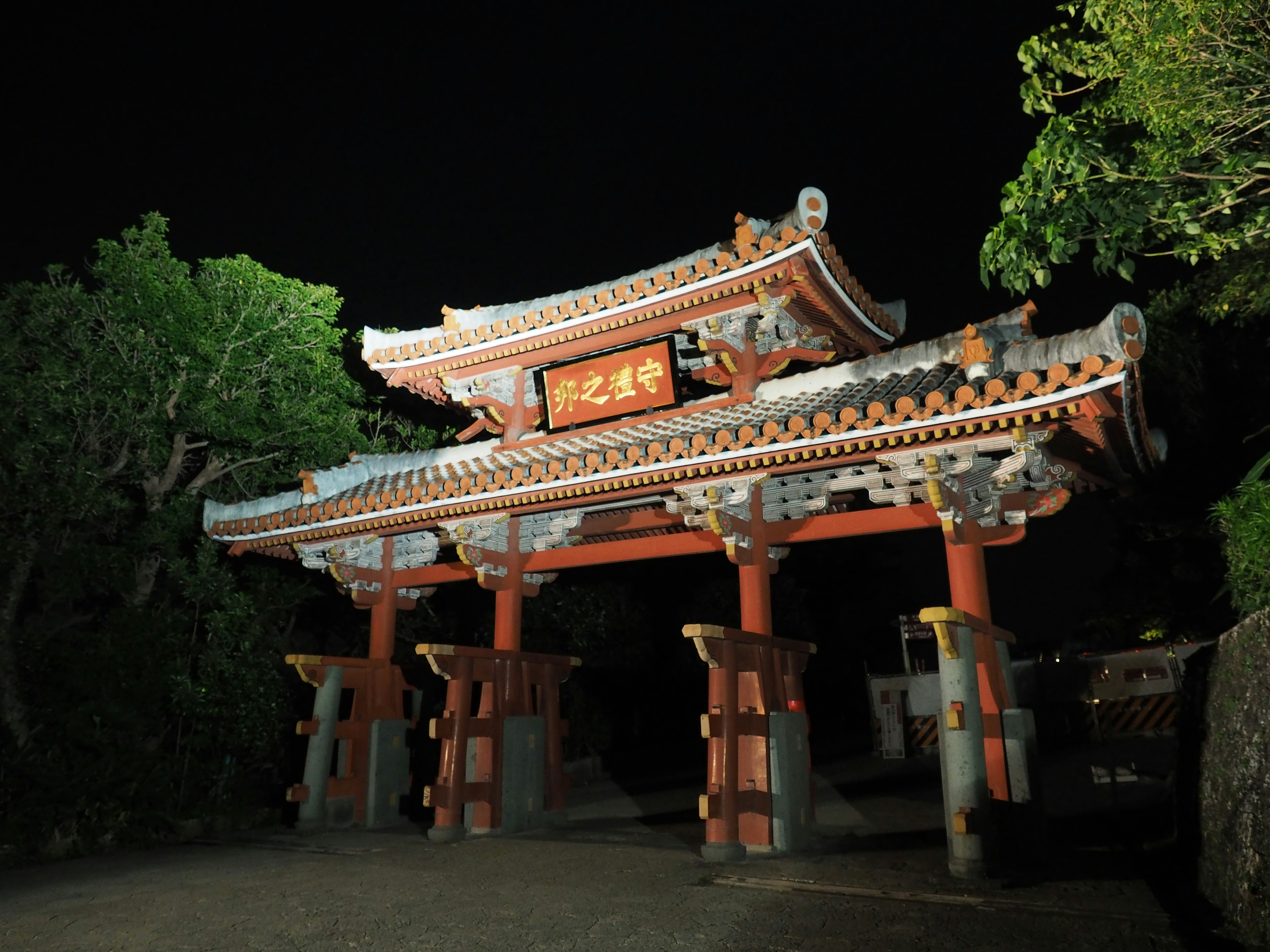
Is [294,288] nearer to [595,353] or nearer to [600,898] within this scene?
[595,353]

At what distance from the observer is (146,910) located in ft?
22.1

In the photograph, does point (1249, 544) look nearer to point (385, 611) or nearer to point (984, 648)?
point (984, 648)

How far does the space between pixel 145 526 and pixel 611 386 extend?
21.5 feet

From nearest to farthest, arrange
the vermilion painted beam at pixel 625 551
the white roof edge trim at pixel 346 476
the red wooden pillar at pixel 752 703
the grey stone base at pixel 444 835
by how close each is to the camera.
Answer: the red wooden pillar at pixel 752 703
the grey stone base at pixel 444 835
the vermilion painted beam at pixel 625 551
the white roof edge trim at pixel 346 476

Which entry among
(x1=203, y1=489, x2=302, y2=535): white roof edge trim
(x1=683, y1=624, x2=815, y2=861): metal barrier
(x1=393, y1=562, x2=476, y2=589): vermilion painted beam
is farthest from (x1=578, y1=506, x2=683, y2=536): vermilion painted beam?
(x1=203, y1=489, x2=302, y2=535): white roof edge trim

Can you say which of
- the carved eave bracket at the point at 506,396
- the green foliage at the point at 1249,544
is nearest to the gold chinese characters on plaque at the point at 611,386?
the carved eave bracket at the point at 506,396

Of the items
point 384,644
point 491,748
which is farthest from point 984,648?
point 384,644

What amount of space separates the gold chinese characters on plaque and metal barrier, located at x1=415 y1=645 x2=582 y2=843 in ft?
10.3

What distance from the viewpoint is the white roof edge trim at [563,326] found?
9.56m

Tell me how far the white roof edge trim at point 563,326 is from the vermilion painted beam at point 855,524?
268 cm

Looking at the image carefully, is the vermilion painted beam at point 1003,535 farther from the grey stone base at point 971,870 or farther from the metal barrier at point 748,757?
the grey stone base at point 971,870

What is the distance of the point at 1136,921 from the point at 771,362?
6.69 metres

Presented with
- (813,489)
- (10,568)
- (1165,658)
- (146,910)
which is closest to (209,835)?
(10,568)

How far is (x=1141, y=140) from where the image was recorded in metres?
6.71
